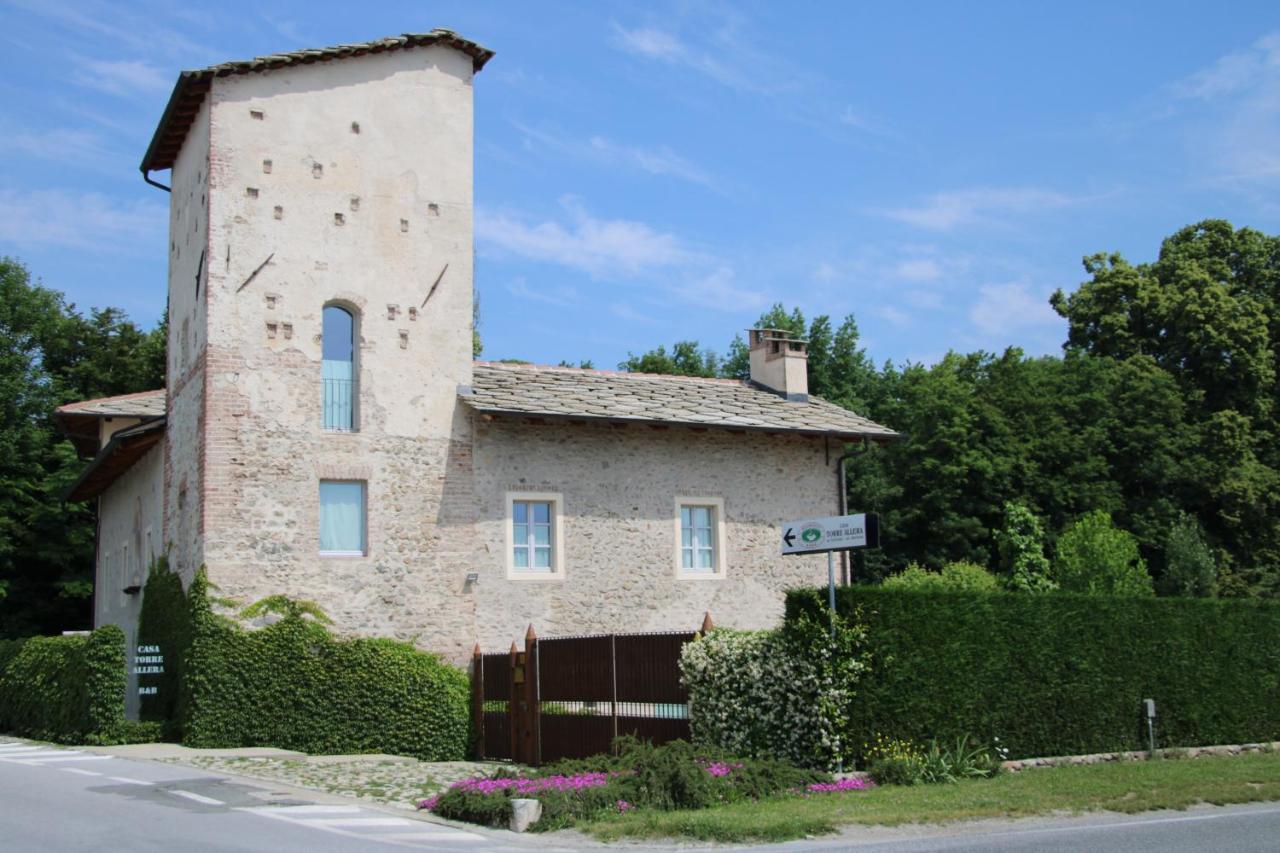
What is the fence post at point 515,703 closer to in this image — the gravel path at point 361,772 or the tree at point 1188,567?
the gravel path at point 361,772

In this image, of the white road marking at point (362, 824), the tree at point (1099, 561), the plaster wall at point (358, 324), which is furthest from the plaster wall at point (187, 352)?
the tree at point (1099, 561)

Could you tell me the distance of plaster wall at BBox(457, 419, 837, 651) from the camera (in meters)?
23.1

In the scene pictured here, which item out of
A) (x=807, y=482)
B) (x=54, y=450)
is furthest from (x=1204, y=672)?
(x=54, y=450)

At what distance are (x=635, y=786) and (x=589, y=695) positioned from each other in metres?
4.52

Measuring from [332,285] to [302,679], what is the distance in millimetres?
6819

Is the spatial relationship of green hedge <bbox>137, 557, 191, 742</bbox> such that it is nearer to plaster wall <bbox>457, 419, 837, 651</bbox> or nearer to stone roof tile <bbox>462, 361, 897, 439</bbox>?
plaster wall <bbox>457, 419, 837, 651</bbox>

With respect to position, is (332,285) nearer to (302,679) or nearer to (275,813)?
(302,679)

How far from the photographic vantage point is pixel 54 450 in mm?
43312

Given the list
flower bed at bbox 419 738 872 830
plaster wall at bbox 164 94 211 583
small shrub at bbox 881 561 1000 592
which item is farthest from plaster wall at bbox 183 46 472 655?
small shrub at bbox 881 561 1000 592

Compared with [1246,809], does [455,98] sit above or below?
above

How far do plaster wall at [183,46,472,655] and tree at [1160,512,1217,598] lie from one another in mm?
26768

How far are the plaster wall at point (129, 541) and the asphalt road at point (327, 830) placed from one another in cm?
977

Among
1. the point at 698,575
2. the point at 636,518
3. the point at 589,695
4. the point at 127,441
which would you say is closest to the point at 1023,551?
the point at 698,575

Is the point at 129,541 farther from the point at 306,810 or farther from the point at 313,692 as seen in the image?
the point at 306,810
